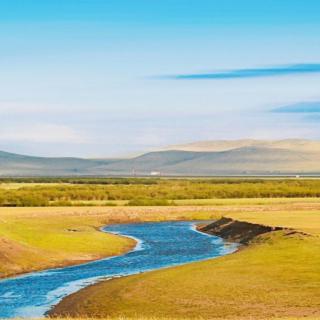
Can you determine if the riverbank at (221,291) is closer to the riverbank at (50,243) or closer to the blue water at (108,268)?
the blue water at (108,268)

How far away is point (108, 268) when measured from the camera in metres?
53.2

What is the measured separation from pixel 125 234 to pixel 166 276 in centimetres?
3943

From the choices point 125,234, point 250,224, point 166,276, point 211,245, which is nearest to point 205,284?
point 166,276

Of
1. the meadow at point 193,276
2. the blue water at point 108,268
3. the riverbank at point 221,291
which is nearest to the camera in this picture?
the riverbank at point 221,291

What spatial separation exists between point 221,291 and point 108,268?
1575cm

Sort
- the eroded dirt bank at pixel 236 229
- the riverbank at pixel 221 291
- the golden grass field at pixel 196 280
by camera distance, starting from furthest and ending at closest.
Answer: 1. the eroded dirt bank at pixel 236 229
2. the golden grass field at pixel 196 280
3. the riverbank at pixel 221 291

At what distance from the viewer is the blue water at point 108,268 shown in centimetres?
4019

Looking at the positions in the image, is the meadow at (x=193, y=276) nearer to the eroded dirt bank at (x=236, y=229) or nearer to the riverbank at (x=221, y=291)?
the riverbank at (x=221, y=291)

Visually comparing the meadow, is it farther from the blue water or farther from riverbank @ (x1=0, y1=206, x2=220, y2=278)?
the blue water

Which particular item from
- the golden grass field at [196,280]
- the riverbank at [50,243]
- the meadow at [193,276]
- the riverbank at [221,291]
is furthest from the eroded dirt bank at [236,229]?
the riverbank at [221,291]

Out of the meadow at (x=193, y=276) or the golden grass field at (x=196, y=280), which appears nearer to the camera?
the golden grass field at (x=196, y=280)

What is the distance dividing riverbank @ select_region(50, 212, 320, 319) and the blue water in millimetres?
1609

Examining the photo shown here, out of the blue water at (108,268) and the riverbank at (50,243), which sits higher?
the riverbank at (50,243)

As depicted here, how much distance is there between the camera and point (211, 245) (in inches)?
2753
